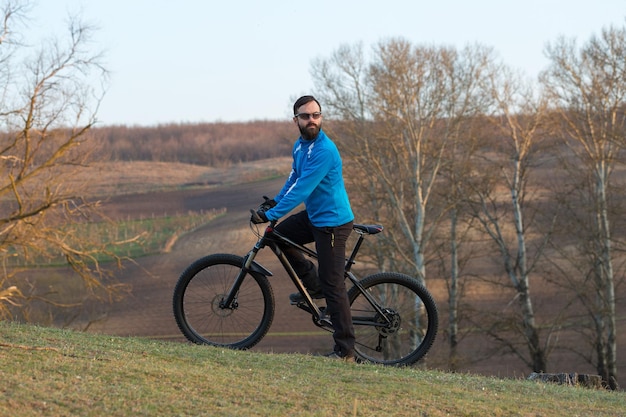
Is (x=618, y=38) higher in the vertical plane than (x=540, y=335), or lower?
higher

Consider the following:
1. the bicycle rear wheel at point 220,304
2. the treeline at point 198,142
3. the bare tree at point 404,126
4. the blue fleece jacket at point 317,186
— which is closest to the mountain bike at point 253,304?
the bicycle rear wheel at point 220,304

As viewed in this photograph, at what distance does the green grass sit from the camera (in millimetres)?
→ 6414

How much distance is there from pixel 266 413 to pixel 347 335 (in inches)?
92.1

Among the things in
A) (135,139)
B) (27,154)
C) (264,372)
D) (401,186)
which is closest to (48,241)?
(27,154)

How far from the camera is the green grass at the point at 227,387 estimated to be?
641 centimetres

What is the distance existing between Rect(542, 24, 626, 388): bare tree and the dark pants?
34.6 meters

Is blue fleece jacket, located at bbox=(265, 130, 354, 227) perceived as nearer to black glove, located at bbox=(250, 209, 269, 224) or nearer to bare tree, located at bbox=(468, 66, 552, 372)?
black glove, located at bbox=(250, 209, 269, 224)

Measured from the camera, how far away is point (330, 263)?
850 centimetres

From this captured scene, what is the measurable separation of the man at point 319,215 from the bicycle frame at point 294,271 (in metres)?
0.06

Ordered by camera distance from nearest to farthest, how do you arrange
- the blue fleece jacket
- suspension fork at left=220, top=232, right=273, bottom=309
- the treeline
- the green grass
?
the green grass
the blue fleece jacket
suspension fork at left=220, top=232, right=273, bottom=309
the treeline

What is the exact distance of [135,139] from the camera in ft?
399

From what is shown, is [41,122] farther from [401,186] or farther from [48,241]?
[401,186]

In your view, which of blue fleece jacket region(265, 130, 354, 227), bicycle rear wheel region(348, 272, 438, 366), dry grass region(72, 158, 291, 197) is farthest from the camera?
dry grass region(72, 158, 291, 197)

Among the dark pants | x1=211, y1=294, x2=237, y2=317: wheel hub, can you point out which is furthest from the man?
x1=211, y1=294, x2=237, y2=317: wheel hub
